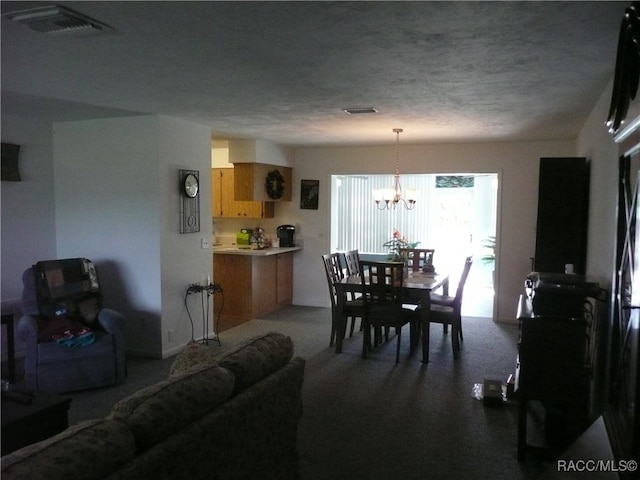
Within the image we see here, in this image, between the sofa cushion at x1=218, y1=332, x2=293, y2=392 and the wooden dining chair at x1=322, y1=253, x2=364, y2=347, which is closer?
the sofa cushion at x1=218, y1=332, x2=293, y2=392

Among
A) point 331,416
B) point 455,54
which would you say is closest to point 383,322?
point 331,416

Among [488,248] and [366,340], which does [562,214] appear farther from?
[488,248]

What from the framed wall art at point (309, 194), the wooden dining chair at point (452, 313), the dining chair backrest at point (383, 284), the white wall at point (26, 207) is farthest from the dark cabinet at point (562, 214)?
the white wall at point (26, 207)

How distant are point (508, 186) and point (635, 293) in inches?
195

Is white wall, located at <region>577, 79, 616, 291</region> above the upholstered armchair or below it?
above

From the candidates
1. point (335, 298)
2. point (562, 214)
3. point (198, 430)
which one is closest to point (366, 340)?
point (335, 298)

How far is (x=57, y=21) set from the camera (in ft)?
7.68

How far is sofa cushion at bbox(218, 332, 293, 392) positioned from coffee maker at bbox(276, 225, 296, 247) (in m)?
4.95

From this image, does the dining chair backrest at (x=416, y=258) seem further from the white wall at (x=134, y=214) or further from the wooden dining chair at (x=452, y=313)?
the white wall at (x=134, y=214)

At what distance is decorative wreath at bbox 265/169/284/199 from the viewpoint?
23.7ft

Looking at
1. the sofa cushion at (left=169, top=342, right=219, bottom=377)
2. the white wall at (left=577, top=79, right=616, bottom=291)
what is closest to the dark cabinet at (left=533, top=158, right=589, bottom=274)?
the white wall at (left=577, top=79, right=616, bottom=291)

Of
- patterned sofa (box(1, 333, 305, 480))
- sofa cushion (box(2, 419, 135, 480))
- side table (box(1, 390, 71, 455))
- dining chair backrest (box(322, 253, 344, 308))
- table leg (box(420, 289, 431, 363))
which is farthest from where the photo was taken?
dining chair backrest (box(322, 253, 344, 308))

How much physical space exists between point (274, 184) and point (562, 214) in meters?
4.12

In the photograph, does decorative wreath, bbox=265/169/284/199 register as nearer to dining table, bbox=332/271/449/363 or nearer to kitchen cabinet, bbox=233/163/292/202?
kitchen cabinet, bbox=233/163/292/202
